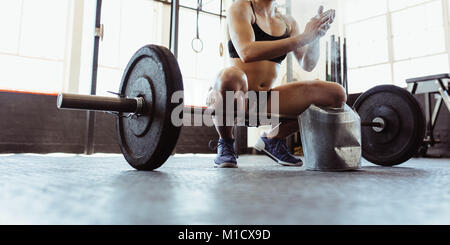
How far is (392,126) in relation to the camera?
1563mm

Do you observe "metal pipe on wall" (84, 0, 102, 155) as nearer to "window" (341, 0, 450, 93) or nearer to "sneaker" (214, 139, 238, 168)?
"sneaker" (214, 139, 238, 168)

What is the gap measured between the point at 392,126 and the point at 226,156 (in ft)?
2.68

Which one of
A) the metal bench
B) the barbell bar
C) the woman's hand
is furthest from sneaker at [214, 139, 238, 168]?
the metal bench

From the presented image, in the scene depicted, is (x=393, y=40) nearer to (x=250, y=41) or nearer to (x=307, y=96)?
(x=307, y=96)

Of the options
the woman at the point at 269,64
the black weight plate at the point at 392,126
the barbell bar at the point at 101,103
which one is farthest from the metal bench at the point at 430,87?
the barbell bar at the point at 101,103

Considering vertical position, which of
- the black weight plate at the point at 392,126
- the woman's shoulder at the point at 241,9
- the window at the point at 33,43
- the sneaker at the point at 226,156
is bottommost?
the sneaker at the point at 226,156

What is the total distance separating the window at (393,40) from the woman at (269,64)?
3.23 m

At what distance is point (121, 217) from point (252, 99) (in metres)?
1.11

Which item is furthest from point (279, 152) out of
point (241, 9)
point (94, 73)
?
point (94, 73)

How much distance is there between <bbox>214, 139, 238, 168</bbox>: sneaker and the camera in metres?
1.36

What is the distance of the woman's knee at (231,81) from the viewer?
126 centimetres

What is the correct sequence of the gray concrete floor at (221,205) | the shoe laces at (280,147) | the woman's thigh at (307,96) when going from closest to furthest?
the gray concrete floor at (221,205) → the woman's thigh at (307,96) → the shoe laces at (280,147)

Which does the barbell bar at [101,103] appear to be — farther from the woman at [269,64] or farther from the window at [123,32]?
the window at [123,32]

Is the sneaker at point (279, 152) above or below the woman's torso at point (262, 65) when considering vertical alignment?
below
